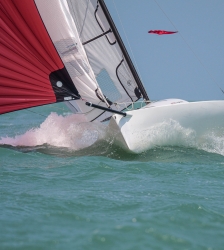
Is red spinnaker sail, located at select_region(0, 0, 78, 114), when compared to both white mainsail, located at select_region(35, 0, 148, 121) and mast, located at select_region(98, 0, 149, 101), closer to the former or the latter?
white mainsail, located at select_region(35, 0, 148, 121)

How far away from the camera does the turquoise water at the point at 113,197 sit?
2.95 metres

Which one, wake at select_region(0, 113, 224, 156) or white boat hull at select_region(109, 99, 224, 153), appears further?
wake at select_region(0, 113, 224, 156)

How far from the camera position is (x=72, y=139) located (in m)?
7.39

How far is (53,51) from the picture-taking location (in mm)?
6531

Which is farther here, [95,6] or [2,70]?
[95,6]

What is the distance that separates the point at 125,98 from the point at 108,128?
1706 mm

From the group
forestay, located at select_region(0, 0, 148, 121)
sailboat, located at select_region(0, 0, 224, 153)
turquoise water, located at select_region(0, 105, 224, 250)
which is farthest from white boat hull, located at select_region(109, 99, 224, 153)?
forestay, located at select_region(0, 0, 148, 121)

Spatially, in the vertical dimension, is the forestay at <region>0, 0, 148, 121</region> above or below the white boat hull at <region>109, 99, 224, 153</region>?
above

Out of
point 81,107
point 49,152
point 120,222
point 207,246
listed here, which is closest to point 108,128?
point 49,152

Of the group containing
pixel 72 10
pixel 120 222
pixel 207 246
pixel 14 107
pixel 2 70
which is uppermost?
pixel 72 10

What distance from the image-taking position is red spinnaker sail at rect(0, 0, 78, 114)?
252 inches

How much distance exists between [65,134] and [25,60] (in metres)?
1.55

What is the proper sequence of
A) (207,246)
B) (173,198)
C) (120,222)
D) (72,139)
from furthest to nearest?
(72,139)
(173,198)
(120,222)
(207,246)

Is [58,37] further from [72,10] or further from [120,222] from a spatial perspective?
[120,222]
